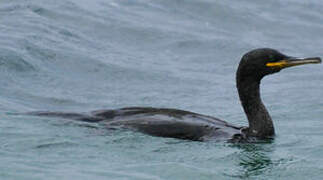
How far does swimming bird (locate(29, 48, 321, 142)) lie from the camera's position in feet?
32.9

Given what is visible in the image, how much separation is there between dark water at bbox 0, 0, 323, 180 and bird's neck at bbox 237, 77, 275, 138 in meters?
0.23

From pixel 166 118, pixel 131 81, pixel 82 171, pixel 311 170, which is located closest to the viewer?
pixel 82 171

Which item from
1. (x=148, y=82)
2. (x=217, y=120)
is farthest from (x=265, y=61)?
(x=148, y=82)

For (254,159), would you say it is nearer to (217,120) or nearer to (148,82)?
(217,120)

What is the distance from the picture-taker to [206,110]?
1264cm

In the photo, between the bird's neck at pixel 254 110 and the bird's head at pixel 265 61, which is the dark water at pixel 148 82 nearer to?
the bird's neck at pixel 254 110

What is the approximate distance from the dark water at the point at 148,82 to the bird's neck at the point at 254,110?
0.75 ft

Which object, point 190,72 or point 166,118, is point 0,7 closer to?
point 190,72

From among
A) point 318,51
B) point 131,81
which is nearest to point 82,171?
point 131,81

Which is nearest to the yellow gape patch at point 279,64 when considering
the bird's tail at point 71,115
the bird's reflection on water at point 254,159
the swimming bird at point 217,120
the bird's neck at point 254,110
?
the swimming bird at point 217,120

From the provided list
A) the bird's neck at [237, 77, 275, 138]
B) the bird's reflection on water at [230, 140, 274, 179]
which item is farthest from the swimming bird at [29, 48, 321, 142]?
the bird's reflection on water at [230, 140, 274, 179]

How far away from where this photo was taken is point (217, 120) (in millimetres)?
10492

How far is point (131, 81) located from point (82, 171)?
6026 mm

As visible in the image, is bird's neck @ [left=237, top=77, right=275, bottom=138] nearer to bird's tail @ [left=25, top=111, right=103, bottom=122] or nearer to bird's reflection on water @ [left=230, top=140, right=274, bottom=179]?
bird's reflection on water @ [left=230, top=140, right=274, bottom=179]
